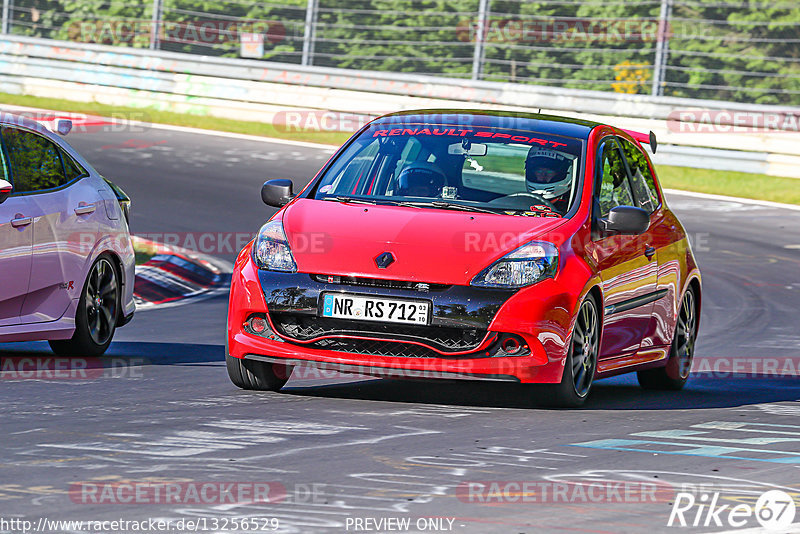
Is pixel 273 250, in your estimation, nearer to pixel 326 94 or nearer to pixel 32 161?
pixel 32 161

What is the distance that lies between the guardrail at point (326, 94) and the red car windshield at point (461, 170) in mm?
13829

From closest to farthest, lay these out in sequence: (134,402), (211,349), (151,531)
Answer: (151,531) < (134,402) < (211,349)

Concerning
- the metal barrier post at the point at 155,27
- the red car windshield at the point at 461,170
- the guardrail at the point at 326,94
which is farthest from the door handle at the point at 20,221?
the metal barrier post at the point at 155,27

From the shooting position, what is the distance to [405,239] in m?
8.05

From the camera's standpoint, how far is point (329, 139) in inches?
1000

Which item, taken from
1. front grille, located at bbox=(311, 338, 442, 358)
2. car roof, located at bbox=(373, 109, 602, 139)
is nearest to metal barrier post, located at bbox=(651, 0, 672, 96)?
car roof, located at bbox=(373, 109, 602, 139)

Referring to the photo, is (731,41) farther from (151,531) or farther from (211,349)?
(151,531)

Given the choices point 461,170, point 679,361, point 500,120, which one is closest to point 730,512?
point 461,170

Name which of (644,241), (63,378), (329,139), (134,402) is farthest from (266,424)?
(329,139)

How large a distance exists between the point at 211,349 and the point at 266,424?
3.53 m

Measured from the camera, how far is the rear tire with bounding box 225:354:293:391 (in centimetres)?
839

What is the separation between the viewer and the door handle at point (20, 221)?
9.00 metres

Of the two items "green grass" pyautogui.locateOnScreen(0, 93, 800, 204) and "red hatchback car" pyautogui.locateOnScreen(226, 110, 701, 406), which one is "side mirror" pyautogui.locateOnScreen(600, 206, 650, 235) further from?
"green grass" pyautogui.locateOnScreen(0, 93, 800, 204)

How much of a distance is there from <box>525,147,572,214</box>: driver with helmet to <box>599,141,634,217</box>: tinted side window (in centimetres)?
25
